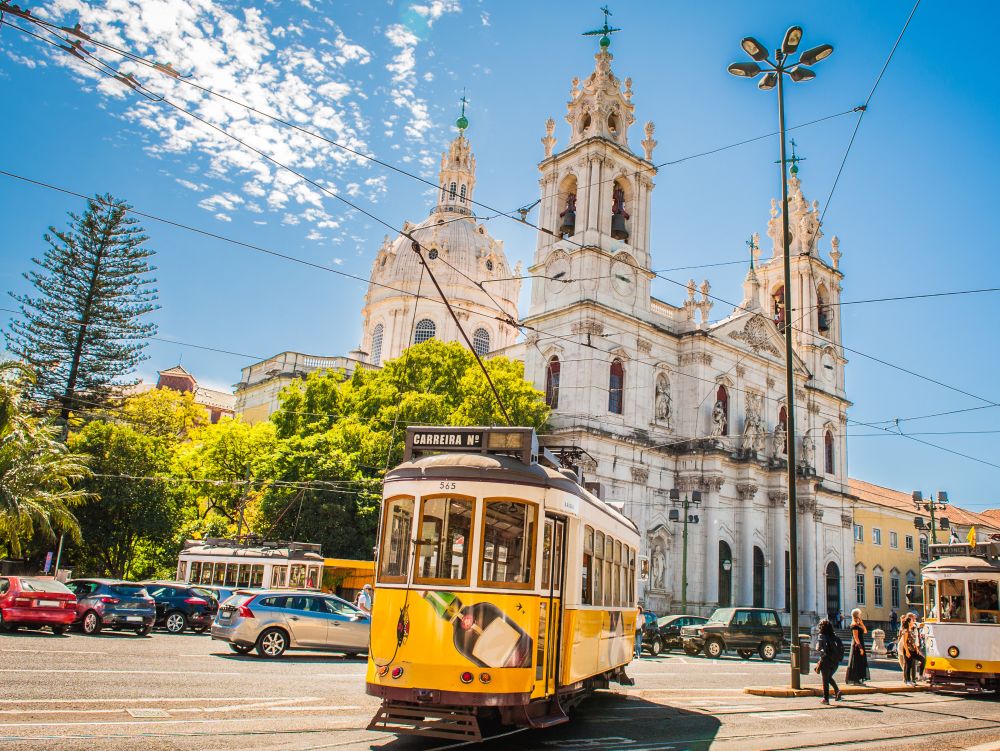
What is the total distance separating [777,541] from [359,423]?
23584 millimetres

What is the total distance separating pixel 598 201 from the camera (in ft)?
130

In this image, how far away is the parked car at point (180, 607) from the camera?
21.1 meters

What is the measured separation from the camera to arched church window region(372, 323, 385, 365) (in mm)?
61062

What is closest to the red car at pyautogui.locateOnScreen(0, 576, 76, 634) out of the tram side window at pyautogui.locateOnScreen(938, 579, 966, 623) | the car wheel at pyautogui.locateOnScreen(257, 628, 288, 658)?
the car wheel at pyautogui.locateOnScreen(257, 628, 288, 658)

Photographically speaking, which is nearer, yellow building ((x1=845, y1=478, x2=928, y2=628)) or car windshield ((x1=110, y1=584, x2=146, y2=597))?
car windshield ((x1=110, y1=584, x2=146, y2=597))

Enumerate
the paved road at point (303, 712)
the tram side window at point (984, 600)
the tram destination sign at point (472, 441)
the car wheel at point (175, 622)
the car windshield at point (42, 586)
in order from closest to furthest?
Answer: the paved road at point (303, 712) < the tram destination sign at point (472, 441) < the tram side window at point (984, 600) < the car windshield at point (42, 586) < the car wheel at point (175, 622)

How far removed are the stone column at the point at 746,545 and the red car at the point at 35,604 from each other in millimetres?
31035

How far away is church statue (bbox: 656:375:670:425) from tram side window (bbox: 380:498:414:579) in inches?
1292

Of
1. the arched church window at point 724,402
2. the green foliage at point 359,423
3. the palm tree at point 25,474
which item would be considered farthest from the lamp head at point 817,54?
the arched church window at point 724,402

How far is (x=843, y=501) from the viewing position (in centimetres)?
4966

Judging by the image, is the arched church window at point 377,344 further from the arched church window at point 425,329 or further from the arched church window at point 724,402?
the arched church window at point 724,402

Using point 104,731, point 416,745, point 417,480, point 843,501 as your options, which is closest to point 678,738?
point 416,745

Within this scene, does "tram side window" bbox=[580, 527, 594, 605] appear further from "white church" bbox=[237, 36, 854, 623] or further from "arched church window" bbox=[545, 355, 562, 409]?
"arched church window" bbox=[545, 355, 562, 409]

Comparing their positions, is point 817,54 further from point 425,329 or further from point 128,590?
point 425,329
